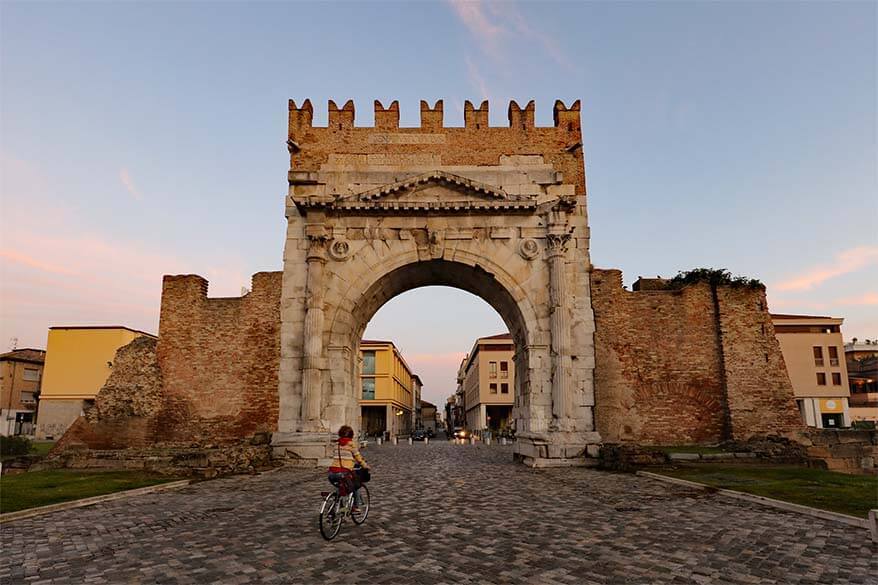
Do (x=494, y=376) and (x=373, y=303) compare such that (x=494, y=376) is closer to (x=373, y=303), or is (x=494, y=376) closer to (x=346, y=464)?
(x=373, y=303)

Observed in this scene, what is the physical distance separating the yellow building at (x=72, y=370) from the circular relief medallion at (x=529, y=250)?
3988 cm

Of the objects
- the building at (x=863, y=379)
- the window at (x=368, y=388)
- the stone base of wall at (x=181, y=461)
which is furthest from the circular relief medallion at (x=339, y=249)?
the building at (x=863, y=379)

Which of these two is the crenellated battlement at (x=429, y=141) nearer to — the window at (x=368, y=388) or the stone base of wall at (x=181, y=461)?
the stone base of wall at (x=181, y=461)

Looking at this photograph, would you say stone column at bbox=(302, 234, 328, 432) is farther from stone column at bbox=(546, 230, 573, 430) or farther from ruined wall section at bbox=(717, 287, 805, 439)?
ruined wall section at bbox=(717, 287, 805, 439)

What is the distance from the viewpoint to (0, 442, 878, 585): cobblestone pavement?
5547 millimetres

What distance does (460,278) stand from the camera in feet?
70.1

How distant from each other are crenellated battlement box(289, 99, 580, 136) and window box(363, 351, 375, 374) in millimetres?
38663

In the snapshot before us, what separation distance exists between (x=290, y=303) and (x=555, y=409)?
9.89 m

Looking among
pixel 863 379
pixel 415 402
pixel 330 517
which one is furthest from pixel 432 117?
pixel 415 402

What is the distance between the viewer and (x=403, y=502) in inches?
395

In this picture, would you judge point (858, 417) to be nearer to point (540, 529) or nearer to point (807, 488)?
point (807, 488)

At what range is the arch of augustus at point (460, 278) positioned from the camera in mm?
18906

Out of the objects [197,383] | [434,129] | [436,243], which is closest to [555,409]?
[436,243]

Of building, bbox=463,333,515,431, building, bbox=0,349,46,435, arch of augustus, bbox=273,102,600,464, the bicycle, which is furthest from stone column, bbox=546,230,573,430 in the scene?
building, bbox=0,349,46,435
